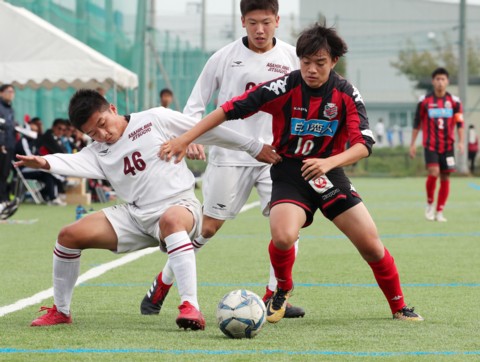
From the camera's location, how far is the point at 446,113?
1590 cm

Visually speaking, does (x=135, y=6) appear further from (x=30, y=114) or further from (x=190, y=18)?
(x=190, y=18)

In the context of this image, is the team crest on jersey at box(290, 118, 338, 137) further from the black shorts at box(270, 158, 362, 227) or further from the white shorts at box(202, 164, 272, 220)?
the white shorts at box(202, 164, 272, 220)

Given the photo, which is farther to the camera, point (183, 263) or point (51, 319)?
point (51, 319)

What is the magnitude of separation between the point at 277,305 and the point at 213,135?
110cm

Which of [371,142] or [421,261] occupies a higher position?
[371,142]

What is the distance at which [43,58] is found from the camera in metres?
18.9

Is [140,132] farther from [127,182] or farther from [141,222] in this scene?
[141,222]

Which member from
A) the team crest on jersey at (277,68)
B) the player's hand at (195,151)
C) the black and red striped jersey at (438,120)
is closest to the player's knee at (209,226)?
the player's hand at (195,151)

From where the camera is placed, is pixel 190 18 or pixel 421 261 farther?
pixel 190 18

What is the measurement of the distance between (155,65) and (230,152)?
21143 millimetres

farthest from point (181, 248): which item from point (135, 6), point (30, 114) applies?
point (135, 6)

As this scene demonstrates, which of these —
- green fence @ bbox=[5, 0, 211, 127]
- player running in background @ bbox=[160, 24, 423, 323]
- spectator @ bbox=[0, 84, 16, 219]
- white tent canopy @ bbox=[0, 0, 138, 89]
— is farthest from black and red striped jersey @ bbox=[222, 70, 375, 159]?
green fence @ bbox=[5, 0, 211, 127]

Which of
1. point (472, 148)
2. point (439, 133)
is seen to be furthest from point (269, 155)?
point (472, 148)

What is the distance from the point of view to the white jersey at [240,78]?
7.43 meters
